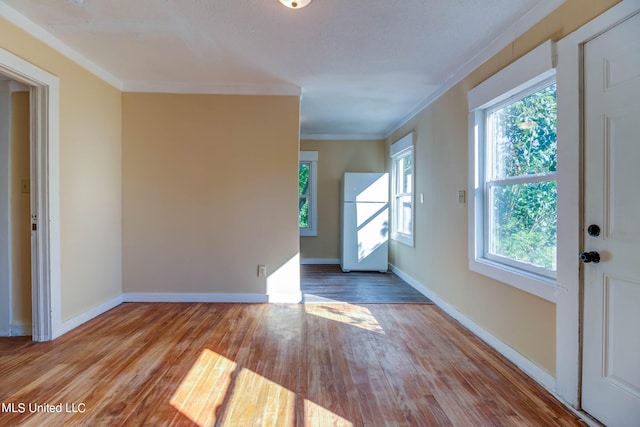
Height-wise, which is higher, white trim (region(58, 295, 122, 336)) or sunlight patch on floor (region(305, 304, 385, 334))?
white trim (region(58, 295, 122, 336))

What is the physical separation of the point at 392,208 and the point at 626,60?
13.3ft

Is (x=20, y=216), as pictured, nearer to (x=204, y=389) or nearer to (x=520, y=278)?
(x=204, y=389)

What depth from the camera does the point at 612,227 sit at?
1577 millimetres

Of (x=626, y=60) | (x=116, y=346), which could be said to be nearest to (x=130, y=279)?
(x=116, y=346)

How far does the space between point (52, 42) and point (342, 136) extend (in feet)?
13.8

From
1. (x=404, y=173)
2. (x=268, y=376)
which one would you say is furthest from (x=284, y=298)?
(x=404, y=173)

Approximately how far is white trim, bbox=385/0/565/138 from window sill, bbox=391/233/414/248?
5.98 ft

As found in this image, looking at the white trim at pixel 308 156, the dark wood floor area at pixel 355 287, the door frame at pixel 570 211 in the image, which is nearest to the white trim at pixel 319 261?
the dark wood floor area at pixel 355 287

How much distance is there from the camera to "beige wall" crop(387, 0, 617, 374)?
199cm

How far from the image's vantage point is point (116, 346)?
246 cm

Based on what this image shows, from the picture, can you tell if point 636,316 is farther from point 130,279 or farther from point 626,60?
point 130,279

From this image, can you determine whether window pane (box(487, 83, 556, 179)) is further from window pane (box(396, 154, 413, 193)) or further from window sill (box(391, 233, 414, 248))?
window pane (box(396, 154, 413, 193))

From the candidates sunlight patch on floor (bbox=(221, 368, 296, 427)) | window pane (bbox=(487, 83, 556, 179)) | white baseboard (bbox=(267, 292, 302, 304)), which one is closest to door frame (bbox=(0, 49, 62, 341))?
sunlight patch on floor (bbox=(221, 368, 296, 427))

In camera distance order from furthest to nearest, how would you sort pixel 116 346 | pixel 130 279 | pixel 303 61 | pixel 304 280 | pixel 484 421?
1. pixel 304 280
2. pixel 130 279
3. pixel 303 61
4. pixel 116 346
5. pixel 484 421
